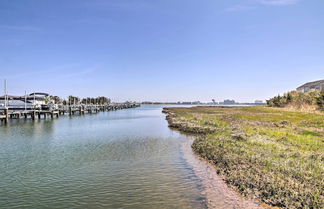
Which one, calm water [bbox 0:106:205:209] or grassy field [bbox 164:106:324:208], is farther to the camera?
calm water [bbox 0:106:205:209]

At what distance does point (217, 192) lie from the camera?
9.51 meters

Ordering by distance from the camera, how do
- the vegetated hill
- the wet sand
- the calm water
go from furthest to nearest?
the vegetated hill
the calm water
the wet sand

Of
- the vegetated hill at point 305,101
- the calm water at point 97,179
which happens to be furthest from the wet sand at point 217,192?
the vegetated hill at point 305,101

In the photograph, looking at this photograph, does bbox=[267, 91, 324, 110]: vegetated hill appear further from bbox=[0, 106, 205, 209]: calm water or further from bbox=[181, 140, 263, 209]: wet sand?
bbox=[181, 140, 263, 209]: wet sand

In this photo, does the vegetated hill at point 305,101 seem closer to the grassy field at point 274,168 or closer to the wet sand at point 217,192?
the grassy field at point 274,168

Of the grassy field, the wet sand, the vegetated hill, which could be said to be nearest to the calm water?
the wet sand

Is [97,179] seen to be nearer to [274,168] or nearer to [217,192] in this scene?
[217,192]

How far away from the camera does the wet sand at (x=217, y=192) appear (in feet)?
26.8

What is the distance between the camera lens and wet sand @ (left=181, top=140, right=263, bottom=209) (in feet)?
26.8

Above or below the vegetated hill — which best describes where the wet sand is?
below

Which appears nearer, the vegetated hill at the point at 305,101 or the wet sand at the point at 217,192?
the wet sand at the point at 217,192

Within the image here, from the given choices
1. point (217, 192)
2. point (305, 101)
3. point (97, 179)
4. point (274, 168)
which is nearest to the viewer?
point (217, 192)

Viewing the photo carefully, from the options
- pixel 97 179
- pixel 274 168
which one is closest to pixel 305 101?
pixel 274 168

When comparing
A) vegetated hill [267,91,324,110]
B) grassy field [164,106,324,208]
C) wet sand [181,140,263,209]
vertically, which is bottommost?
wet sand [181,140,263,209]
